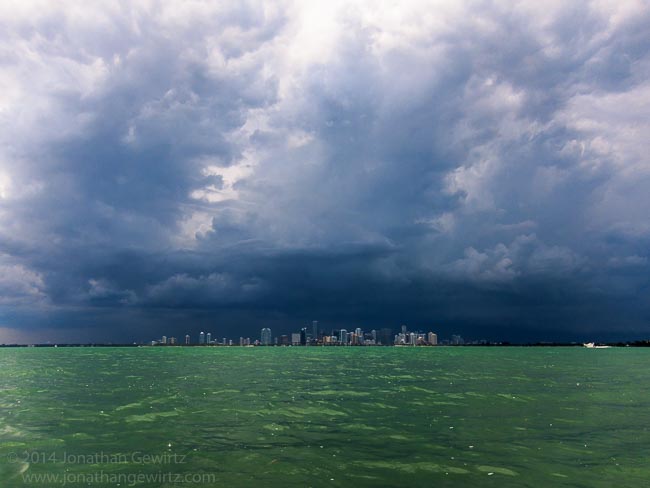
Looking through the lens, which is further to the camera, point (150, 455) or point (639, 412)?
point (639, 412)

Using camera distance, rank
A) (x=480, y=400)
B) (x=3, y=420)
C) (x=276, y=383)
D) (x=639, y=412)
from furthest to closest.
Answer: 1. (x=276, y=383)
2. (x=480, y=400)
3. (x=639, y=412)
4. (x=3, y=420)

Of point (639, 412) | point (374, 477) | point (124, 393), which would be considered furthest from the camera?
point (124, 393)

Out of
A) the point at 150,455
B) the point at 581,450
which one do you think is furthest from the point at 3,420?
the point at 581,450

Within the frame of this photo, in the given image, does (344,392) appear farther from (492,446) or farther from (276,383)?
(492,446)

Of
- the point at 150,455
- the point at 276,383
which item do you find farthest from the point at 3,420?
the point at 276,383

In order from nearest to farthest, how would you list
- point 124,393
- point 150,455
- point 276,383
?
point 150,455 → point 124,393 → point 276,383

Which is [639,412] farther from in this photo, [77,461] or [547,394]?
[77,461]

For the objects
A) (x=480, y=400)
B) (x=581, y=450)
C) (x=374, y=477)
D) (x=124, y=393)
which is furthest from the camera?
(x=124, y=393)

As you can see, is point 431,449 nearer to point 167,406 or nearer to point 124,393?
point 167,406

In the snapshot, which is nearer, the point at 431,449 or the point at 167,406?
the point at 431,449
